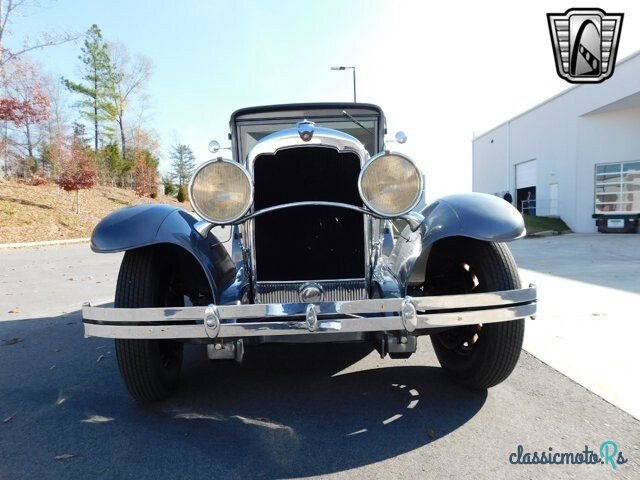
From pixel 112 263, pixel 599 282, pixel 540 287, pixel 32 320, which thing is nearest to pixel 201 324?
pixel 32 320

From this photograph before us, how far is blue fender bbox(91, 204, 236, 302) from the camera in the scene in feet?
6.87

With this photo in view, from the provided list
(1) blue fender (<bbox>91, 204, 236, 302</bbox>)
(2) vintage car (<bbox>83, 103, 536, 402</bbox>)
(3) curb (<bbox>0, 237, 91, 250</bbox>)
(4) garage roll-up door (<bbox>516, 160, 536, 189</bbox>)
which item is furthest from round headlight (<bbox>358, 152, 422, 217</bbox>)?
(4) garage roll-up door (<bbox>516, 160, 536, 189</bbox>)

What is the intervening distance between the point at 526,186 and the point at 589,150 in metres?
5.61

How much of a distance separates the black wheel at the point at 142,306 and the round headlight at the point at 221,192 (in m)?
0.45

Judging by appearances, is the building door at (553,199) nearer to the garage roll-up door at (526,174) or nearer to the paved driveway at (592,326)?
the garage roll-up door at (526,174)

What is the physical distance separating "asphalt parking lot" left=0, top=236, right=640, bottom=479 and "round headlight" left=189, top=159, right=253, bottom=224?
118 cm

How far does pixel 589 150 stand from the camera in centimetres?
1658

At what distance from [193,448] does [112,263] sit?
8.96 meters

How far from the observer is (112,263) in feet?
31.7

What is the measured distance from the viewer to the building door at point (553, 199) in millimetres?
18719

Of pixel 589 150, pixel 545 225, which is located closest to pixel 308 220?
pixel 545 225

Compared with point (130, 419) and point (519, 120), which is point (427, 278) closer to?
point (130, 419)

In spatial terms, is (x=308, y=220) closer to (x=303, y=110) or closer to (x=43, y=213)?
(x=303, y=110)

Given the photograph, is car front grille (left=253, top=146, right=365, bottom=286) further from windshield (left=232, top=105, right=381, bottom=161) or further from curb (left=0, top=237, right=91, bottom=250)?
curb (left=0, top=237, right=91, bottom=250)
